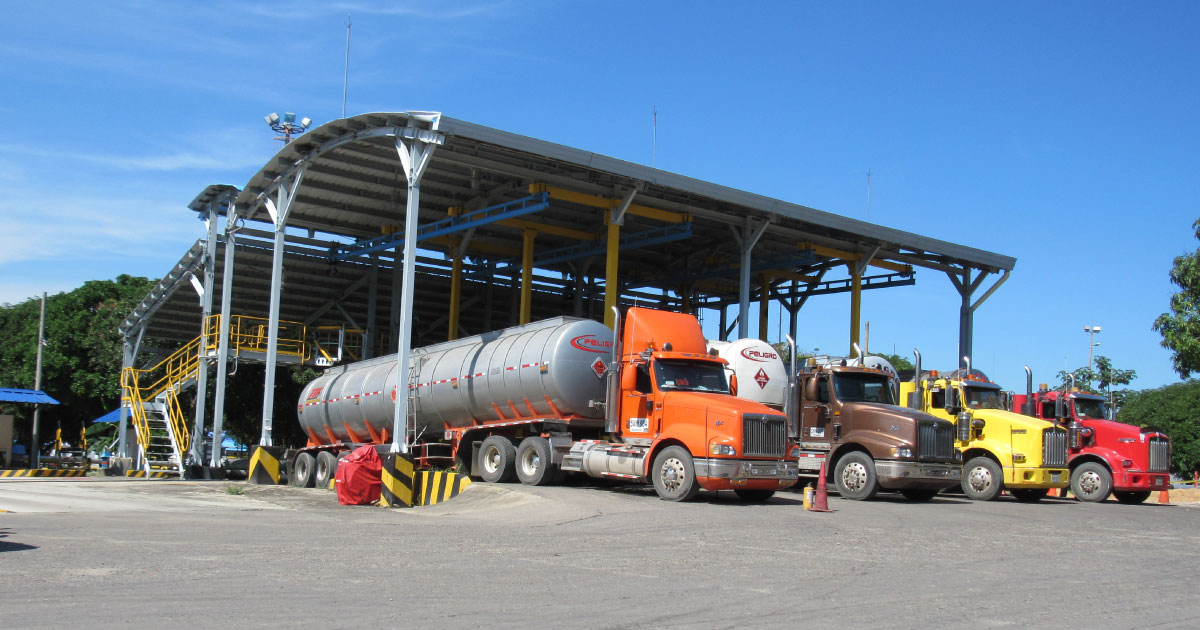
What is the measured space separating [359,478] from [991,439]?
12713 millimetres

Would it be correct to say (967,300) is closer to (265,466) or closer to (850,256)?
(850,256)

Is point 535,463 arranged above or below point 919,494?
above

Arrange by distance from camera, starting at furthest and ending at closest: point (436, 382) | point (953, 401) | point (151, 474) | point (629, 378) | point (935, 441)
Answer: point (151, 474), point (436, 382), point (953, 401), point (935, 441), point (629, 378)

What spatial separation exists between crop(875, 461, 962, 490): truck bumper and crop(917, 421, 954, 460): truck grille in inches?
6.5

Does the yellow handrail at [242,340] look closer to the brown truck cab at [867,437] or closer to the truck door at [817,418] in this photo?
the truck door at [817,418]

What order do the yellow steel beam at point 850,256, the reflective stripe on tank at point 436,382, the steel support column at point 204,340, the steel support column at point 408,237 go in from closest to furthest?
1. the reflective stripe on tank at point 436,382
2. the steel support column at point 408,237
3. the steel support column at point 204,340
4. the yellow steel beam at point 850,256

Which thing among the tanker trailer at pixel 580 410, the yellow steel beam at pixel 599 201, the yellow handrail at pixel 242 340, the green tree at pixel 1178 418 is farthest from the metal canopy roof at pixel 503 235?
the green tree at pixel 1178 418

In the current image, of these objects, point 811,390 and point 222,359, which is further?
point 222,359

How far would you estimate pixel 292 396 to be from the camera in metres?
43.1

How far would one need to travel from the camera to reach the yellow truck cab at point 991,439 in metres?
20.9

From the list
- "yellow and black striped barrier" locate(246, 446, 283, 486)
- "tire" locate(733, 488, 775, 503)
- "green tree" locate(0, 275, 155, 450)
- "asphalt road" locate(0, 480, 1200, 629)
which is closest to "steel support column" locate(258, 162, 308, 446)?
"yellow and black striped barrier" locate(246, 446, 283, 486)

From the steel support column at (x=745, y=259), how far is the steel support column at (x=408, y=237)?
34.2ft

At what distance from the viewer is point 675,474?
57.0 ft

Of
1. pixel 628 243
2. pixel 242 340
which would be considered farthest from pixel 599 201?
pixel 242 340
